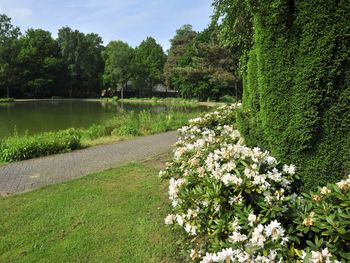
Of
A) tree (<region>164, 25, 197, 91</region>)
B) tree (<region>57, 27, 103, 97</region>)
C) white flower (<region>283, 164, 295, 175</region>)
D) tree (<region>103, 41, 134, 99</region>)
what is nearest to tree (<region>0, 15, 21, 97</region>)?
tree (<region>57, 27, 103, 97</region>)

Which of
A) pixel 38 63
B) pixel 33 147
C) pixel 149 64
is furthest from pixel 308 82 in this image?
pixel 38 63

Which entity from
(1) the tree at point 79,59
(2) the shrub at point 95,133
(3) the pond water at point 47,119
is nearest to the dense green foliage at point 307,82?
(2) the shrub at point 95,133

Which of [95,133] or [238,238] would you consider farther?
[95,133]

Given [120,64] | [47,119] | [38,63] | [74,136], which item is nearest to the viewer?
[74,136]

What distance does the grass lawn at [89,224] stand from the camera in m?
3.04

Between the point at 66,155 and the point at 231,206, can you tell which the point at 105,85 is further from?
the point at 231,206

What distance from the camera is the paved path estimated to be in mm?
5491

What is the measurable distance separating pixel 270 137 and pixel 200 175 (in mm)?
959

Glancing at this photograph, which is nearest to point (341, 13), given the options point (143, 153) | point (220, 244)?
point (220, 244)

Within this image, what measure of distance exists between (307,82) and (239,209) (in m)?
1.47

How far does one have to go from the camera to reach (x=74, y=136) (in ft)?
30.0

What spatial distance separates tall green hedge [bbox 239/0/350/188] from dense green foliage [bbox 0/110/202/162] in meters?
6.47

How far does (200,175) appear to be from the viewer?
3088mm

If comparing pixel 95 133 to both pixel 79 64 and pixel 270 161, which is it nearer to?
pixel 270 161
